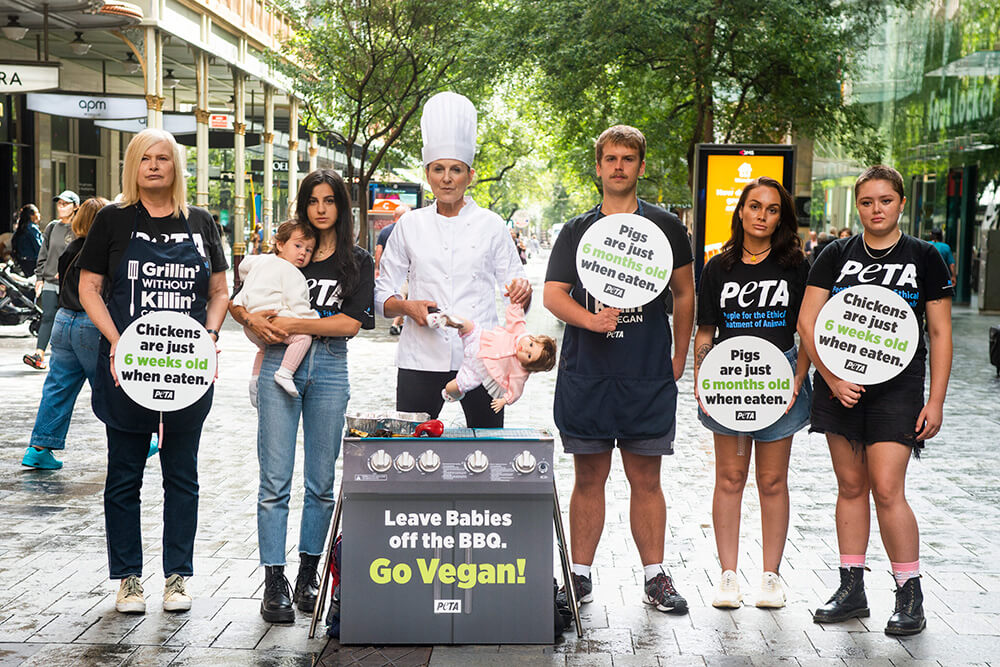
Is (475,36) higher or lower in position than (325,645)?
higher

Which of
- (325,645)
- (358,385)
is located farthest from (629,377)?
(358,385)

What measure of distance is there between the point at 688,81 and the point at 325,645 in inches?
659

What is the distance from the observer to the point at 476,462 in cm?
454

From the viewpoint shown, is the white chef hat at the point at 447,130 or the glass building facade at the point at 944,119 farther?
the glass building facade at the point at 944,119

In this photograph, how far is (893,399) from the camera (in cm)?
488

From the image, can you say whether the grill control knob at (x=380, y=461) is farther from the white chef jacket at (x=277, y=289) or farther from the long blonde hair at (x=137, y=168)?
the long blonde hair at (x=137, y=168)

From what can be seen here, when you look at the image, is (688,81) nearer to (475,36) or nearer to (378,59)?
(475,36)

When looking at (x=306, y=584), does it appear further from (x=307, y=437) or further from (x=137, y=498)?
(x=137, y=498)

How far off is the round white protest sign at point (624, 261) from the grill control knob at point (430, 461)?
998mm

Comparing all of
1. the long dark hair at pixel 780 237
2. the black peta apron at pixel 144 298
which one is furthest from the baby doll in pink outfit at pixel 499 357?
the black peta apron at pixel 144 298

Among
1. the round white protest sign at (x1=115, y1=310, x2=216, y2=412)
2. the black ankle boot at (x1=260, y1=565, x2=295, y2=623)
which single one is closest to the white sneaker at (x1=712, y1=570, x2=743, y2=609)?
the black ankle boot at (x1=260, y1=565, x2=295, y2=623)

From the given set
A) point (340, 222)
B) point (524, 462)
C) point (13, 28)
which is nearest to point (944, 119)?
point (13, 28)

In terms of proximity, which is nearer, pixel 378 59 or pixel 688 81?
pixel 688 81

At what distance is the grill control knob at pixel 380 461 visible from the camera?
454 cm
